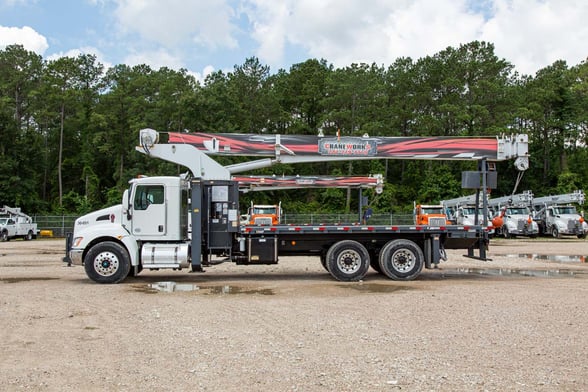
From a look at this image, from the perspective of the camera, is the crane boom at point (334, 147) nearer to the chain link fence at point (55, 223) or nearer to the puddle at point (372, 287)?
the puddle at point (372, 287)

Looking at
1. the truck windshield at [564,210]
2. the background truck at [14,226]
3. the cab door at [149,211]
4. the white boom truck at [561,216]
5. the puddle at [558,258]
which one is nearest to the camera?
the cab door at [149,211]

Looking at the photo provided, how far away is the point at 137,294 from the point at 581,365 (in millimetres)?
8520

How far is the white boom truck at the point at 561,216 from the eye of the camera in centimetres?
3547

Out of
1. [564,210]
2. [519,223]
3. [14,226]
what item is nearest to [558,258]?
[519,223]

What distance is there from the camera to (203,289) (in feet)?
40.7

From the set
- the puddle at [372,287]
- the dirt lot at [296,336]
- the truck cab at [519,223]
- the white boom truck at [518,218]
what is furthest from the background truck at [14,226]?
the truck cab at [519,223]

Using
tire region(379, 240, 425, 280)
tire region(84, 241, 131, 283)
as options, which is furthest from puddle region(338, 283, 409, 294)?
tire region(84, 241, 131, 283)

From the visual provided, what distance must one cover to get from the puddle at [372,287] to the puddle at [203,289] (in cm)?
190

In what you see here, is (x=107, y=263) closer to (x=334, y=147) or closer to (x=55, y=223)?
(x=334, y=147)

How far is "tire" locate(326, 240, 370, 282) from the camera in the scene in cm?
1365

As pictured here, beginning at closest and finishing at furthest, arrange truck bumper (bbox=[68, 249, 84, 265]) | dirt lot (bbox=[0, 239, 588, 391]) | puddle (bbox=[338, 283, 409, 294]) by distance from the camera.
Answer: dirt lot (bbox=[0, 239, 588, 391]) → puddle (bbox=[338, 283, 409, 294]) → truck bumper (bbox=[68, 249, 84, 265])

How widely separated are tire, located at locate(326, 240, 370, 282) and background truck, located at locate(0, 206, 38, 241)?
3143 centimetres

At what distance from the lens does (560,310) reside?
9.46 meters

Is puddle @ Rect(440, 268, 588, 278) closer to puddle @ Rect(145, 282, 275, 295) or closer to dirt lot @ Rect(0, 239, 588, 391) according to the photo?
dirt lot @ Rect(0, 239, 588, 391)
